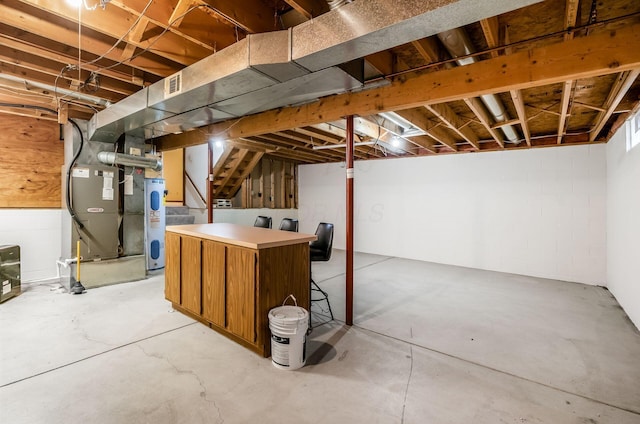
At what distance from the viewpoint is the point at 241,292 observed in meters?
2.37

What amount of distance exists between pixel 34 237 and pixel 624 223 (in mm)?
7568

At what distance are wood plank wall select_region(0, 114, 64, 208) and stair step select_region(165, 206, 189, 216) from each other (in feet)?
5.56

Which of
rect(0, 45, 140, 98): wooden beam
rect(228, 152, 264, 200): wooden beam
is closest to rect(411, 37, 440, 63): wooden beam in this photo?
rect(0, 45, 140, 98): wooden beam

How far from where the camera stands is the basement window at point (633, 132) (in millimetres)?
2924

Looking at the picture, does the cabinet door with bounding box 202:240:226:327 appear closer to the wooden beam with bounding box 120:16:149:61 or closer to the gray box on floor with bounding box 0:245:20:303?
the wooden beam with bounding box 120:16:149:61

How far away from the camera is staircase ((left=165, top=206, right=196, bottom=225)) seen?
5.68 meters

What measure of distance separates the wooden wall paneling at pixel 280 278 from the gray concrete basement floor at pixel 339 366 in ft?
1.15

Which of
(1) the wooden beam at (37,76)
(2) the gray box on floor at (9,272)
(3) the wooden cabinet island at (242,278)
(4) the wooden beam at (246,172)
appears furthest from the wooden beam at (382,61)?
(2) the gray box on floor at (9,272)

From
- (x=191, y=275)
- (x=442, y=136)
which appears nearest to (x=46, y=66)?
(x=191, y=275)

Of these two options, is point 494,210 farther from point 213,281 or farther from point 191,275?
point 191,275

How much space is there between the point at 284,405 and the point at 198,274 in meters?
1.52

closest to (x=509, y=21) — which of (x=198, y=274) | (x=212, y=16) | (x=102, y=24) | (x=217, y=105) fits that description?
(x=212, y=16)

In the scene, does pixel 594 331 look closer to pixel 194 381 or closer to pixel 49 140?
pixel 194 381

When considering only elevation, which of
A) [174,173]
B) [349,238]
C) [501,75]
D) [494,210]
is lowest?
[349,238]
